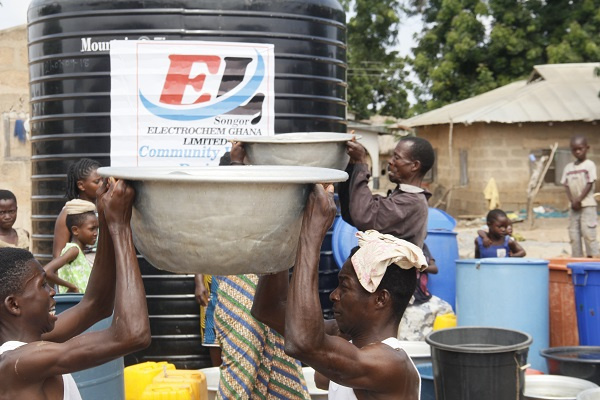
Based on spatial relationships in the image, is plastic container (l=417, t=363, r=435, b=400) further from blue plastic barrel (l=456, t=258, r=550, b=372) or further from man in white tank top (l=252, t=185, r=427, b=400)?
man in white tank top (l=252, t=185, r=427, b=400)

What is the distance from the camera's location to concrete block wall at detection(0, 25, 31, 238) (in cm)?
1080

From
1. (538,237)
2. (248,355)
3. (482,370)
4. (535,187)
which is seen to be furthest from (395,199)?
(535,187)

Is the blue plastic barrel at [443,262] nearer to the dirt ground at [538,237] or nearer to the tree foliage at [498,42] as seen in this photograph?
the dirt ground at [538,237]

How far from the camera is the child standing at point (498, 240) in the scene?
8266 mm

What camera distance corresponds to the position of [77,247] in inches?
206

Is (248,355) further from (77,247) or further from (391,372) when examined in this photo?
(391,372)

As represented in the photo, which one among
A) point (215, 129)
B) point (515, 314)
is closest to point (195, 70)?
point (215, 129)

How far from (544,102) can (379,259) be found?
59.8ft

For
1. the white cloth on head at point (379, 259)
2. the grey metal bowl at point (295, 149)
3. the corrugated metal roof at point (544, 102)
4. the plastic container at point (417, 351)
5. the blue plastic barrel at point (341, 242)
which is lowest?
the plastic container at point (417, 351)

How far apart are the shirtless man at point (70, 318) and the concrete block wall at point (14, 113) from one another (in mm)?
8485

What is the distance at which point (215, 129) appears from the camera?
5.91 meters

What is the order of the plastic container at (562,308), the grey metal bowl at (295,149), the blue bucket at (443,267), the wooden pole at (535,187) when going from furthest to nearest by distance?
the wooden pole at (535,187) → the blue bucket at (443,267) → the plastic container at (562,308) → the grey metal bowl at (295,149)

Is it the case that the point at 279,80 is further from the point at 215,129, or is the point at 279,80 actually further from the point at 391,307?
the point at 391,307

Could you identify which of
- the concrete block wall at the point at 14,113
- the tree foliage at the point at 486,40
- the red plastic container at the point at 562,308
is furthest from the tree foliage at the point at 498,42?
the red plastic container at the point at 562,308
